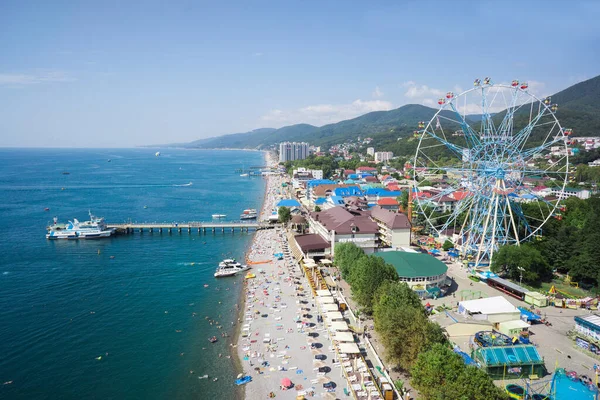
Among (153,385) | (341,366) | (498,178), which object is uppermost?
(498,178)

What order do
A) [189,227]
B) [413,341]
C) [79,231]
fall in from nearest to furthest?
[413,341], [79,231], [189,227]

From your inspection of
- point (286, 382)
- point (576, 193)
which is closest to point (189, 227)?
point (286, 382)

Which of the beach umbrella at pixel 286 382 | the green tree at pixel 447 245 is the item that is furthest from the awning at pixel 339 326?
the green tree at pixel 447 245

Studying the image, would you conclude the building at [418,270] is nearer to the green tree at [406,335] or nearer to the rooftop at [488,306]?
the rooftop at [488,306]

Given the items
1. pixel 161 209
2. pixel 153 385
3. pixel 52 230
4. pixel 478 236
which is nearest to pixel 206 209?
pixel 161 209

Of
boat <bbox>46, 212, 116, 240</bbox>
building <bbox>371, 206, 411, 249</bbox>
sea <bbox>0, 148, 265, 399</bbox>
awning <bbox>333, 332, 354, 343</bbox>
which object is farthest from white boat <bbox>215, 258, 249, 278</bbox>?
boat <bbox>46, 212, 116, 240</bbox>

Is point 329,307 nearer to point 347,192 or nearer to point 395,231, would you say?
point 395,231

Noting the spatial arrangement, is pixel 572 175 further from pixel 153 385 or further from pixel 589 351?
pixel 153 385
